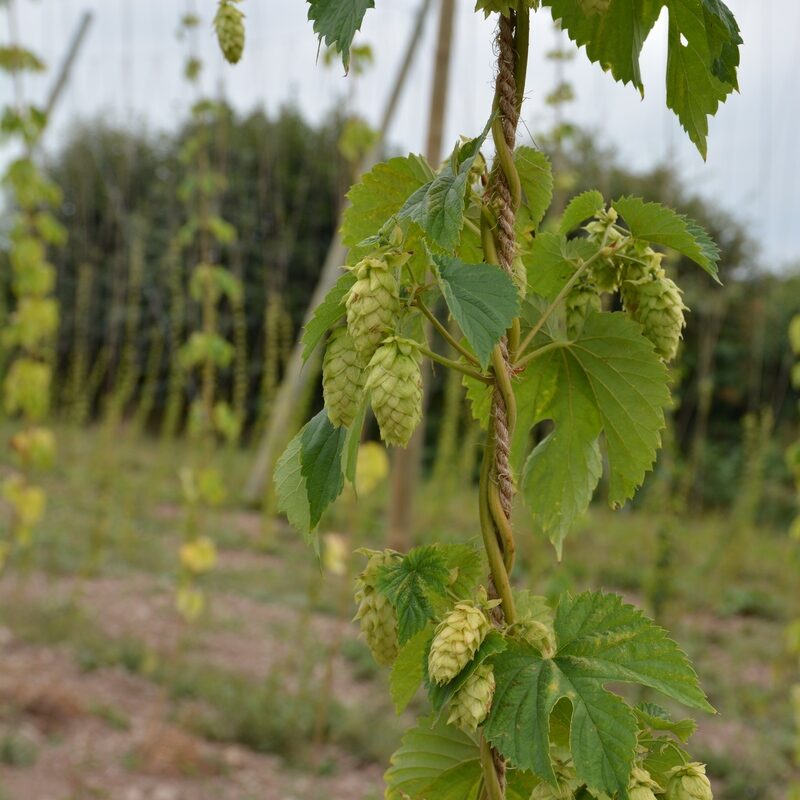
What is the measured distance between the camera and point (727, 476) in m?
8.48

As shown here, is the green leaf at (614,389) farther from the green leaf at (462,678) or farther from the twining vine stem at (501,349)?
the green leaf at (462,678)

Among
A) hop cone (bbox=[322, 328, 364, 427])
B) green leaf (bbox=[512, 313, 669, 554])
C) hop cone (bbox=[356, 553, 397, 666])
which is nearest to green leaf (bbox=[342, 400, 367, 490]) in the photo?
hop cone (bbox=[322, 328, 364, 427])

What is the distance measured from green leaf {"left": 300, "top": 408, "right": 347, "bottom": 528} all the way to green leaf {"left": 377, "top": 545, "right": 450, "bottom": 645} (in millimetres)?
74

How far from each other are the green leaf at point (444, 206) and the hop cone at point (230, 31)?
0.86ft

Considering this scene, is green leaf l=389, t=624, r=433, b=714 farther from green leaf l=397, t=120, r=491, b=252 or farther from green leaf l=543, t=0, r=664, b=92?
green leaf l=543, t=0, r=664, b=92

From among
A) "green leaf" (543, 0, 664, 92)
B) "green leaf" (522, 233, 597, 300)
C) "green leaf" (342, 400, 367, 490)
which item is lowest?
"green leaf" (342, 400, 367, 490)

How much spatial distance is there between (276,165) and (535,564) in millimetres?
6612

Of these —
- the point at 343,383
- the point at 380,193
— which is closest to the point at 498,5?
the point at 380,193

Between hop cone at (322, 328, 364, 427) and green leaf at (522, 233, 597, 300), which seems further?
green leaf at (522, 233, 597, 300)

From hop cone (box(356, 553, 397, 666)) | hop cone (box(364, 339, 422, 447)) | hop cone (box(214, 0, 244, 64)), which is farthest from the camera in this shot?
hop cone (box(214, 0, 244, 64))

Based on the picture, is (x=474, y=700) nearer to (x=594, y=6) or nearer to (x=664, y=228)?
(x=664, y=228)

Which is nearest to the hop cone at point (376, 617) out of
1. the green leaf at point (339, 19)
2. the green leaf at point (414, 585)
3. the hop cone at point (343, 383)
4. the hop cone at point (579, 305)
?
the green leaf at point (414, 585)

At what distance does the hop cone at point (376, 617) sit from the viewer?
0.72 meters

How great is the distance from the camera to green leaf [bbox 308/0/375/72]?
2.10ft
